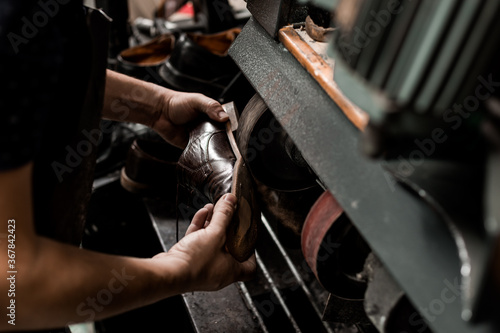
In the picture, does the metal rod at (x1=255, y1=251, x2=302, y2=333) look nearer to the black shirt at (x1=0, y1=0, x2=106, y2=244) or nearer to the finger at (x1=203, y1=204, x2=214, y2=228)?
the finger at (x1=203, y1=204, x2=214, y2=228)

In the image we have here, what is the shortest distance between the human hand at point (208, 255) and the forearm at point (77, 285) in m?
0.05

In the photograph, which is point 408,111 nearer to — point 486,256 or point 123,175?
point 486,256

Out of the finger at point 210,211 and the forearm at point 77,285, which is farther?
the finger at point 210,211

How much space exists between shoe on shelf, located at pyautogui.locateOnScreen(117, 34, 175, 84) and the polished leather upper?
2.40 feet

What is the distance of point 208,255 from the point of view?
1073mm

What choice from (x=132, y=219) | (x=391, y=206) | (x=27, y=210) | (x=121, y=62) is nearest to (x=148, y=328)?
(x=132, y=219)

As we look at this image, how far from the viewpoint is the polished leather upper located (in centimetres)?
127

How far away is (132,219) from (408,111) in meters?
1.55

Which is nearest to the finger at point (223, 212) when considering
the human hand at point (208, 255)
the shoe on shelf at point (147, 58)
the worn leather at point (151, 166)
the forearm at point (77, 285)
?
the human hand at point (208, 255)

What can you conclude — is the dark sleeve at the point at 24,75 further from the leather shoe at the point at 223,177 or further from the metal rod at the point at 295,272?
the metal rod at the point at 295,272

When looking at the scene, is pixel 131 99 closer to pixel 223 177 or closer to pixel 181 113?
pixel 181 113

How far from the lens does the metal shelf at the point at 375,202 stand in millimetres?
675

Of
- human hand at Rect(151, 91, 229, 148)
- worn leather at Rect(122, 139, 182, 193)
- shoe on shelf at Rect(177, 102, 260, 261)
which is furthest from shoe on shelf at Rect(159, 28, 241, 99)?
shoe on shelf at Rect(177, 102, 260, 261)

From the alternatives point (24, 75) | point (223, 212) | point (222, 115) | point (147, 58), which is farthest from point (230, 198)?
point (147, 58)
